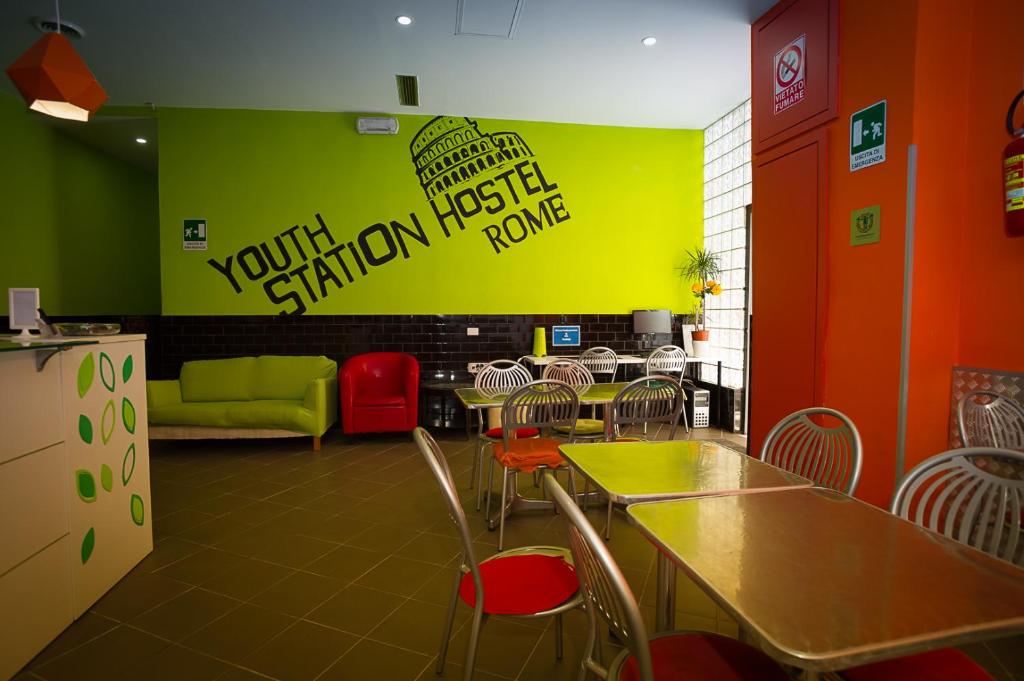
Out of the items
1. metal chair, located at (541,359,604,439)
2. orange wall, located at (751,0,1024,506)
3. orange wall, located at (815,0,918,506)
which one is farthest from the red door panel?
metal chair, located at (541,359,604,439)

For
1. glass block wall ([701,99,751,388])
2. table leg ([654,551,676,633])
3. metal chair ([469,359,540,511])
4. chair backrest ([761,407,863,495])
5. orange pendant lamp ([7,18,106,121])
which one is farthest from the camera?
glass block wall ([701,99,751,388])

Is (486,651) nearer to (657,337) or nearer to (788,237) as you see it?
(788,237)

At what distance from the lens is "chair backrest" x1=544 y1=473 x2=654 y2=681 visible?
992 millimetres

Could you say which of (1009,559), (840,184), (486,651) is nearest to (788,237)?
(840,184)

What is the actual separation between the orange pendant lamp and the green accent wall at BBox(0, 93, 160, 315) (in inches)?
145

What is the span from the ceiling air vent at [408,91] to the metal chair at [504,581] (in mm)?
4538

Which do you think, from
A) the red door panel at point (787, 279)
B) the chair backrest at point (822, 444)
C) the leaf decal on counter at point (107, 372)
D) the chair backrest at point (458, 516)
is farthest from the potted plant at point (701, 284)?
the leaf decal on counter at point (107, 372)

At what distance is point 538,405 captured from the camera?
3145 mm

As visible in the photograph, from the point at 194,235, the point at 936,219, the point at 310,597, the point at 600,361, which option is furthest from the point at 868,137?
the point at 194,235

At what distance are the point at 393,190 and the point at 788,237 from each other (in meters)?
4.32

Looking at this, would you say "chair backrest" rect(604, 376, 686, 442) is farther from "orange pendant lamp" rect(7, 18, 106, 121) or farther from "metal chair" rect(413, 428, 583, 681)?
"orange pendant lamp" rect(7, 18, 106, 121)

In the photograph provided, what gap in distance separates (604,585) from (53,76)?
344cm

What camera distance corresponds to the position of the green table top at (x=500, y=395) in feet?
11.3

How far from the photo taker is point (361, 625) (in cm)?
225
